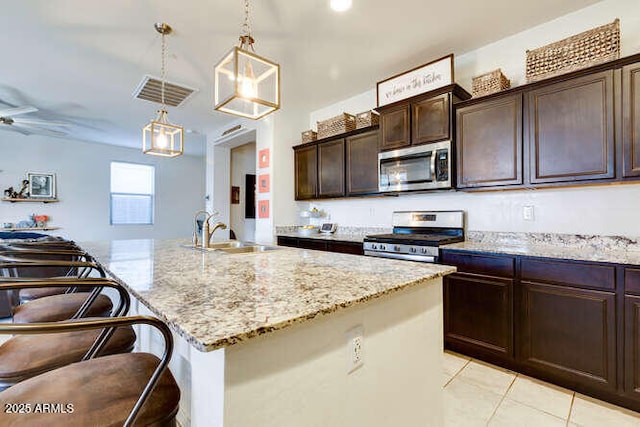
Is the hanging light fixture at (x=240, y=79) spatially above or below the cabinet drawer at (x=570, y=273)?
above

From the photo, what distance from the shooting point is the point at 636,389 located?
1684mm

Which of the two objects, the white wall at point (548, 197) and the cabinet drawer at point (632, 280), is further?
the white wall at point (548, 197)

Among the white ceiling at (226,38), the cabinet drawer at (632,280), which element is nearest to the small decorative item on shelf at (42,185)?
the white ceiling at (226,38)

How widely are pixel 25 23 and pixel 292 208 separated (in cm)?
325

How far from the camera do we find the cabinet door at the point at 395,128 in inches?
118

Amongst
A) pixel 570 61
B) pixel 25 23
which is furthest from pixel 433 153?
pixel 25 23

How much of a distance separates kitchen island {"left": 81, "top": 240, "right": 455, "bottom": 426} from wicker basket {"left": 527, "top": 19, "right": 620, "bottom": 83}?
1.97 m

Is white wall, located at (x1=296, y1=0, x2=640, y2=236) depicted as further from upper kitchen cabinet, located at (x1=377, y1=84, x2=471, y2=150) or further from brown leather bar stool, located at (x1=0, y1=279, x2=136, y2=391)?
brown leather bar stool, located at (x1=0, y1=279, x2=136, y2=391)

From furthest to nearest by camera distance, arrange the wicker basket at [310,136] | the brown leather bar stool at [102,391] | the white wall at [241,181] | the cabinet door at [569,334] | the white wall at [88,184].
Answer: the white wall at [241,181] < the white wall at [88,184] < the wicker basket at [310,136] < the cabinet door at [569,334] < the brown leather bar stool at [102,391]

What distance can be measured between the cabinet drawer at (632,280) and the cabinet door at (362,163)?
2135 millimetres

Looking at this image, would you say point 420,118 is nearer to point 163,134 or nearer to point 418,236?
point 418,236

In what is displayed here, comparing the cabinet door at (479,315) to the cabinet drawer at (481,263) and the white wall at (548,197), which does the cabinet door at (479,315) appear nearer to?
the cabinet drawer at (481,263)

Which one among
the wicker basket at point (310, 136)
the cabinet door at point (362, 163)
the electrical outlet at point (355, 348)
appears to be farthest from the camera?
the wicker basket at point (310, 136)

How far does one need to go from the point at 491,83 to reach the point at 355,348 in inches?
101
